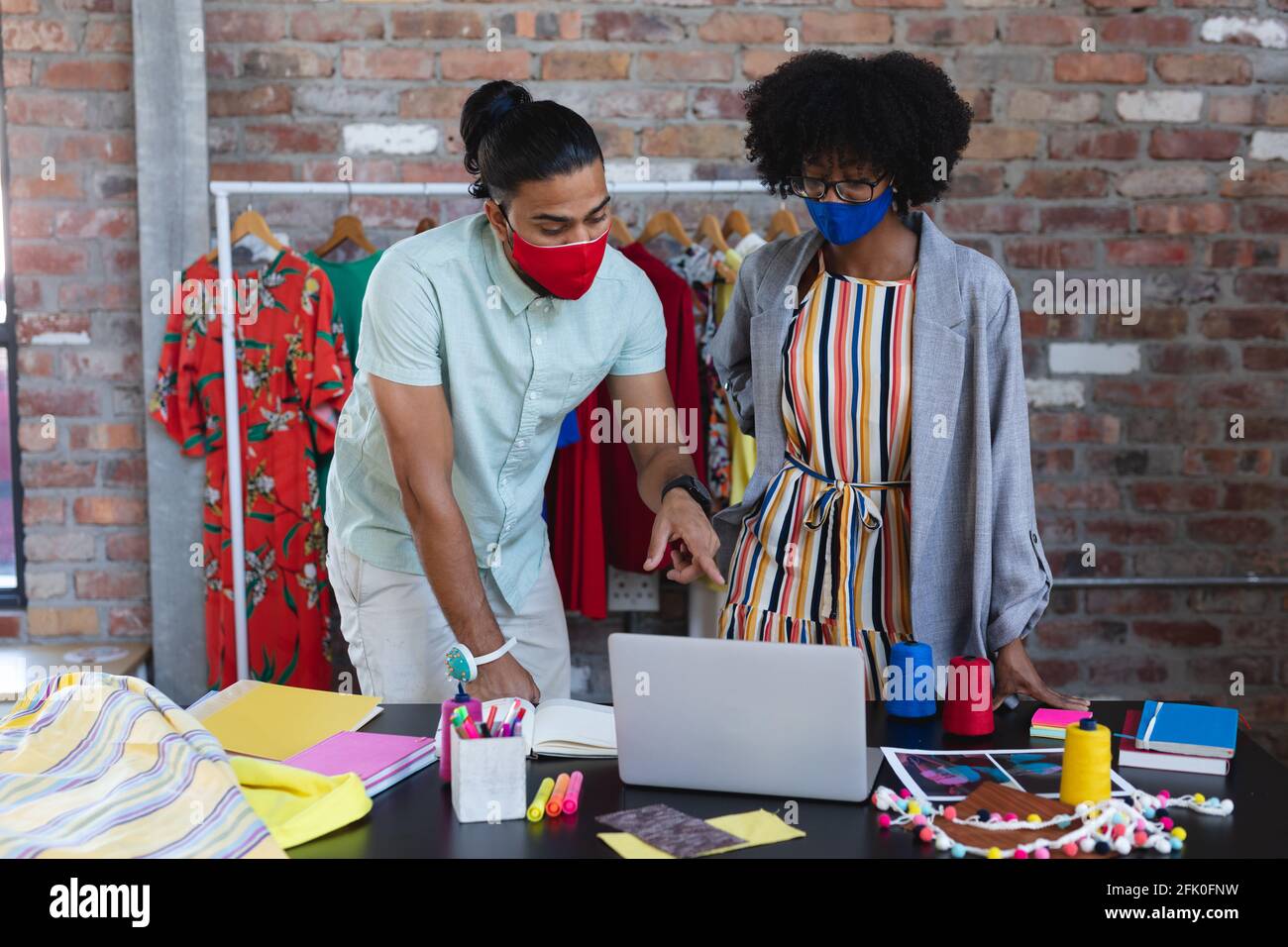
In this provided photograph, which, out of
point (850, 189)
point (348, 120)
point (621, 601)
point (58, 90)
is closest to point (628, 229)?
point (348, 120)

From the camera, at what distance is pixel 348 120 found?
2.98 metres

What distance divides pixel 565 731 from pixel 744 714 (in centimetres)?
29

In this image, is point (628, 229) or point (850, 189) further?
point (628, 229)

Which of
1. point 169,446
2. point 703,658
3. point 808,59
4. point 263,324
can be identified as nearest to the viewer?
point 703,658

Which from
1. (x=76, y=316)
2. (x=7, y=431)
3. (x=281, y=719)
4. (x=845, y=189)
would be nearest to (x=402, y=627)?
(x=281, y=719)

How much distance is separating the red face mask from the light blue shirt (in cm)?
→ 7

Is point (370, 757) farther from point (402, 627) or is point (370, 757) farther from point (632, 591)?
point (632, 591)

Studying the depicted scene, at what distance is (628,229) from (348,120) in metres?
0.72

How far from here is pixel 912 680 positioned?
1656 mm

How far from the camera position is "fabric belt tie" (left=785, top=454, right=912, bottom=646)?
1.91m

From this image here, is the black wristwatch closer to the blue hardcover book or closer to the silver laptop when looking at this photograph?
the silver laptop

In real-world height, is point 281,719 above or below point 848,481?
below
